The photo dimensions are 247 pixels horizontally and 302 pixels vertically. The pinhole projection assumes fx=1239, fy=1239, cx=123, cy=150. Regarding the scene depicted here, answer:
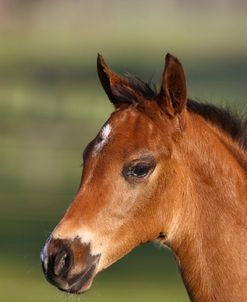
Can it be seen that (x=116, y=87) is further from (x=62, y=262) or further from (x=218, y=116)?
(x=62, y=262)

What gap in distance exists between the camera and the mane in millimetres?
6543

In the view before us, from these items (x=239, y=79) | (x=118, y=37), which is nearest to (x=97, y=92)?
(x=239, y=79)

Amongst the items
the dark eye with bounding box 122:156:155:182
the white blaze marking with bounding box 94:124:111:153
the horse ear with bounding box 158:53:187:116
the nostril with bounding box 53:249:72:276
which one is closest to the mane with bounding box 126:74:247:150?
the horse ear with bounding box 158:53:187:116

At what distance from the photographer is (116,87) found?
664 cm

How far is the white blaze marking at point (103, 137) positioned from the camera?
6.24 meters

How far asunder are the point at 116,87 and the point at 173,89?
1.37 feet

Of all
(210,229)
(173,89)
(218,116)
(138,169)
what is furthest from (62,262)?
(218,116)

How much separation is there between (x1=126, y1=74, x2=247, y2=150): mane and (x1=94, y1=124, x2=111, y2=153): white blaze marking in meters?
0.34

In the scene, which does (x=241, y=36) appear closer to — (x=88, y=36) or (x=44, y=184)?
(x=88, y=36)

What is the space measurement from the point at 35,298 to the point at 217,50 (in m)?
31.6

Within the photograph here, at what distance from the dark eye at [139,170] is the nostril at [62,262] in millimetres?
522

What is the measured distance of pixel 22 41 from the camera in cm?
4303

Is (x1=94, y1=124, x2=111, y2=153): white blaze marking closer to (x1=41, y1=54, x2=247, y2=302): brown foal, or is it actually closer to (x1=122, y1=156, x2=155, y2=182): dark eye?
(x1=41, y1=54, x2=247, y2=302): brown foal

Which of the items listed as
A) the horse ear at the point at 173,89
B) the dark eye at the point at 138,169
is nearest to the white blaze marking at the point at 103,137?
the dark eye at the point at 138,169
